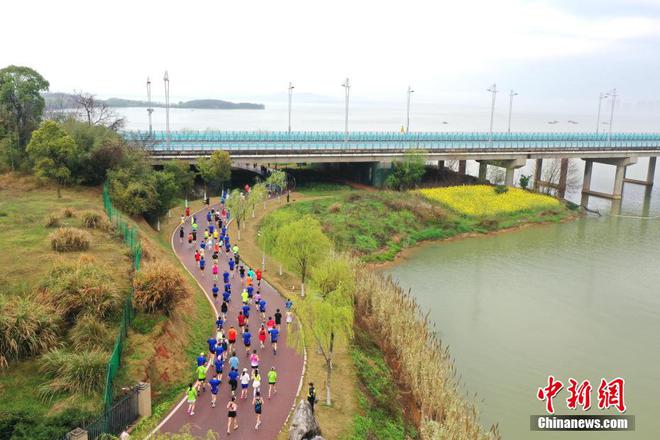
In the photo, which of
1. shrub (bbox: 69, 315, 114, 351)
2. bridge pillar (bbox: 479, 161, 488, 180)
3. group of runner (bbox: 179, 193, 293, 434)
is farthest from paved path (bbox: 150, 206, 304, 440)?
bridge pillar (bbox: 479, 161, 488, 180)

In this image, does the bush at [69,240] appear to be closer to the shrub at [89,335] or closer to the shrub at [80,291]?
the shrub at [80,291]

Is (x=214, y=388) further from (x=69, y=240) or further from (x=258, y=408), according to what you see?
(x=69, y=240)

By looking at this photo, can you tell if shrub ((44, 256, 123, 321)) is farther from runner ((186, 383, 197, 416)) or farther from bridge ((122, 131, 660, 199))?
bridge ((122, 131, 660, 199))

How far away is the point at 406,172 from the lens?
60.4 m

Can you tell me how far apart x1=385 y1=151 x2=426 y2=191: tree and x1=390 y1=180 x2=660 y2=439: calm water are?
12.2 meters

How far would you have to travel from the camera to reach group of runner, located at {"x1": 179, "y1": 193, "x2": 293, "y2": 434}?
19266 mm

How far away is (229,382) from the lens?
19.7 metres

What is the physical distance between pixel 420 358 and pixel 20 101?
41127 mm

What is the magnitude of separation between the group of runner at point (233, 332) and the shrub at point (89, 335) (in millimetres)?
3365

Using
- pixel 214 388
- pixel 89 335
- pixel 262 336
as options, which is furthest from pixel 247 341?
pixel 89 335

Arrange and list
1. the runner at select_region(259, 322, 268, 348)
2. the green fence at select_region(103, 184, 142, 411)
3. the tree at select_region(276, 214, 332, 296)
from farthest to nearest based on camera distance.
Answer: the tree at select_region(276, 214, 332, 296)
the runner at select_region(259, 322, 268, 348)
the green fence at select_region(103, 184, 142, 411)

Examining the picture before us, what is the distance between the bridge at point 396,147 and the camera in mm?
57438

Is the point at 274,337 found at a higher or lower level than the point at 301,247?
lower

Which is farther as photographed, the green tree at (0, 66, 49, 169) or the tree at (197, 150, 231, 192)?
the tree at (197, 150, 231, 192)
